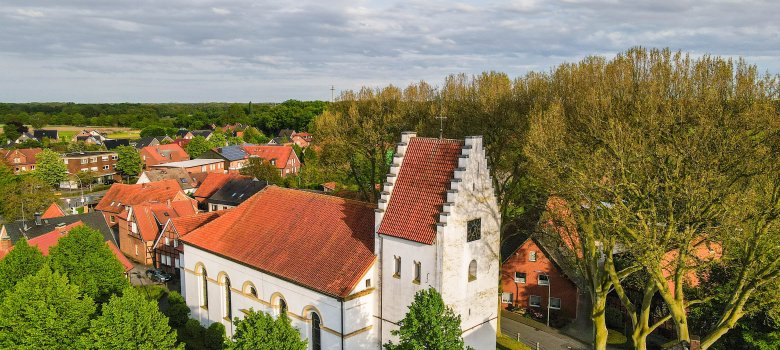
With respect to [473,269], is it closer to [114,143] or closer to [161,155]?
[161,155]

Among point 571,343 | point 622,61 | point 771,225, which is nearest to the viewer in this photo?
point 771,225

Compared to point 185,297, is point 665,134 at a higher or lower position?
higher

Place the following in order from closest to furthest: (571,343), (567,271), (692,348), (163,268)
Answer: (692,348) < (571,343) < (567,271) < (163,268)

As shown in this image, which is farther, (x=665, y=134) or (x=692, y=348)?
(x=692, y=348)

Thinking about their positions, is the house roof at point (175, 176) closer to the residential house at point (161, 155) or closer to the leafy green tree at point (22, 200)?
the leafy green tree at point (22, 200)

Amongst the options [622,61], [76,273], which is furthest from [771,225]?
[76,273]

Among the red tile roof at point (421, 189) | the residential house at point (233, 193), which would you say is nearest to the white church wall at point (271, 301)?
the red tile roof at point (421, 189)

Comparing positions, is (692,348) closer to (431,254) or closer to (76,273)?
(431,254)

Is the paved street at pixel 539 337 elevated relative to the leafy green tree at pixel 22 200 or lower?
lower
